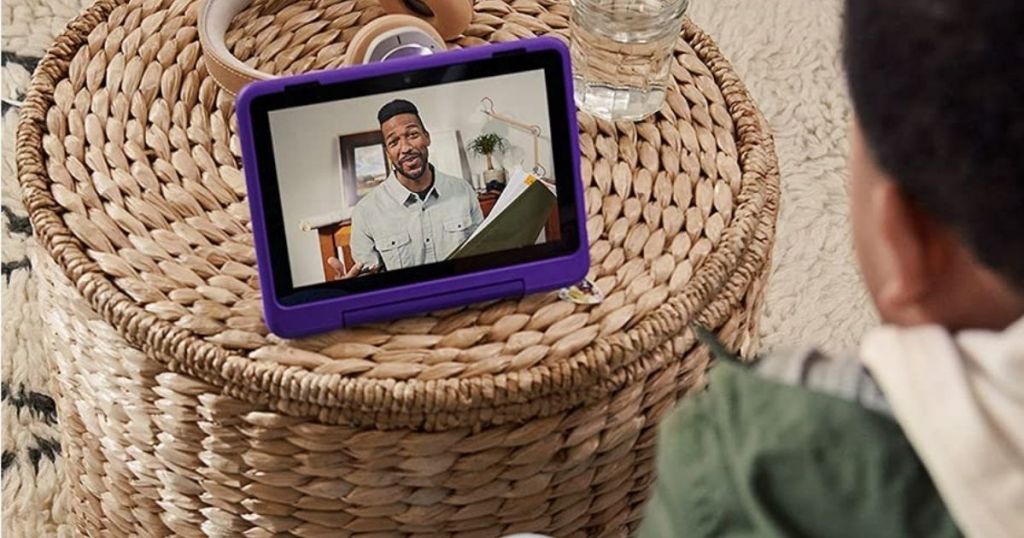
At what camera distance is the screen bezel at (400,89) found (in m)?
0.74

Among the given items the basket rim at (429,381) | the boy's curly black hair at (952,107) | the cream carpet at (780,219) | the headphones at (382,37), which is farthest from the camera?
the cream carpet at (780,219)

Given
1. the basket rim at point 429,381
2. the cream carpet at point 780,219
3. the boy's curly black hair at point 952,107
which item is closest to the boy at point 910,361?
the boy's curly black hair at point 952,107

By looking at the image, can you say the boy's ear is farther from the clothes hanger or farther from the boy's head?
the clothes hanger

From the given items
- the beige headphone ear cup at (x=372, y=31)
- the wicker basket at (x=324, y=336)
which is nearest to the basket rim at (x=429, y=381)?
the wicker basket at (x=324, y=336)

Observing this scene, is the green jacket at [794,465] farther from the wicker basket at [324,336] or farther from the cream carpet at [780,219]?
the cream carpet at [780,219]

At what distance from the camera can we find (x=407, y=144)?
773 mm

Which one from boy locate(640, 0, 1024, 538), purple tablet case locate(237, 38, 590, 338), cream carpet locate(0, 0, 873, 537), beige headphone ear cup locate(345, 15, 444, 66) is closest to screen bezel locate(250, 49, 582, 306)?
purple tablet case locate(237, 38, 590, 338)

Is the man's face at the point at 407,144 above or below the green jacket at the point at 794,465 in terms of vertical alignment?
above

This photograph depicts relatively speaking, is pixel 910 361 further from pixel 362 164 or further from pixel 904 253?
pixel 362 164

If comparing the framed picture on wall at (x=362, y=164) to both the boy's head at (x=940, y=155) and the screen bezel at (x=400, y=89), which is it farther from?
the boy's head at (x=940, y=155)

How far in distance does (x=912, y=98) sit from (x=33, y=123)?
0.63m

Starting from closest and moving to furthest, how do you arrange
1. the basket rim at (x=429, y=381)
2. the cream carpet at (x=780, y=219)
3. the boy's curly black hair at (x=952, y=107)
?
the boy's curly black hair at (x=952, y=107), the basket rim at (x=429, y=381), the cream carpet at (x=780, y=219)

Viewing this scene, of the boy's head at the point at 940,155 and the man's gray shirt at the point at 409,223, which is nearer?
the boy's head at the point at 940,155

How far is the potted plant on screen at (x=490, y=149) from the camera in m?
0.78
